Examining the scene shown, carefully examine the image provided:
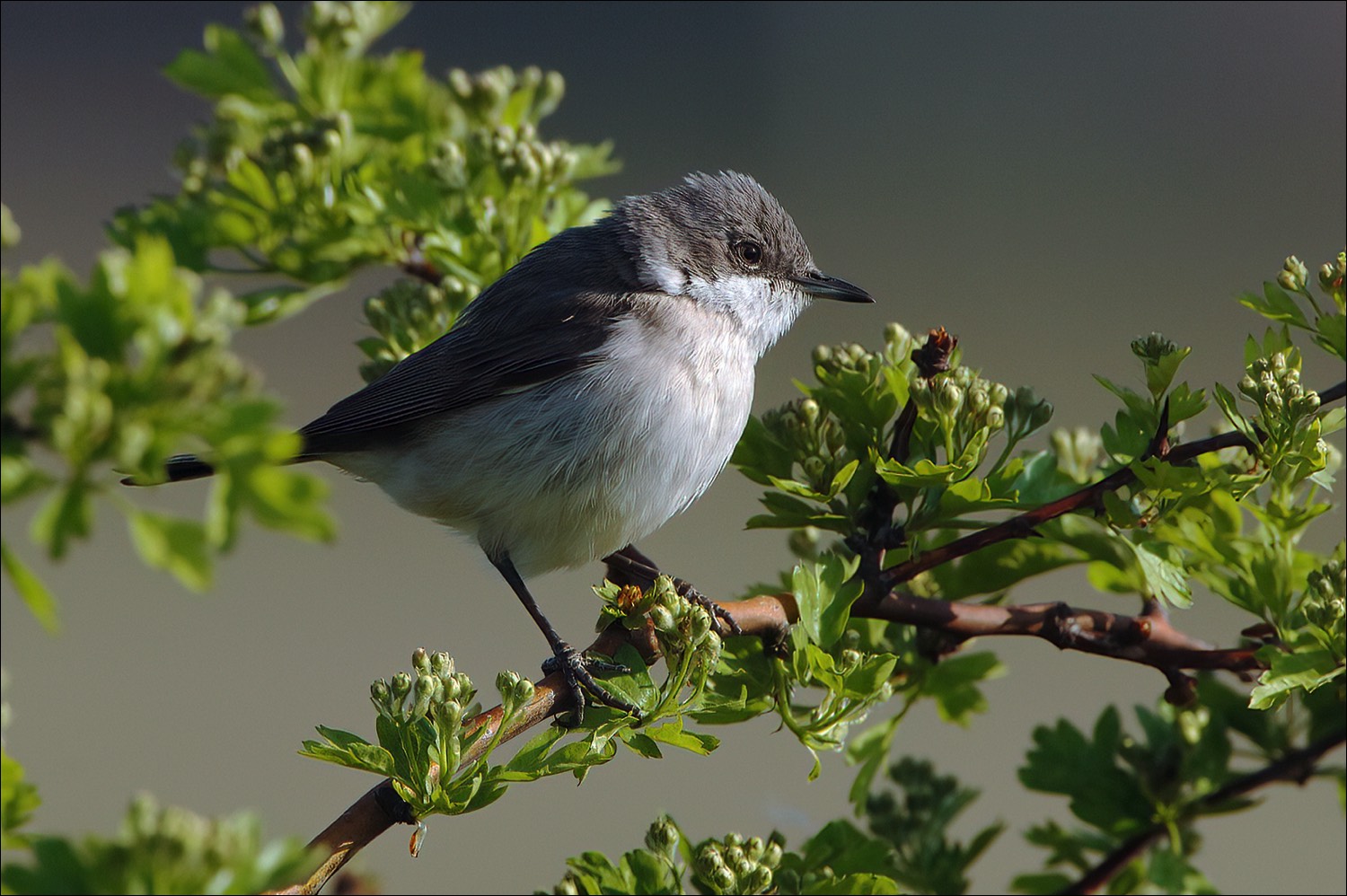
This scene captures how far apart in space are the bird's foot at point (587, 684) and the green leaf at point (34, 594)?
755 mm

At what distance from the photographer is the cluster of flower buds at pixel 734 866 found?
1409 millimetres

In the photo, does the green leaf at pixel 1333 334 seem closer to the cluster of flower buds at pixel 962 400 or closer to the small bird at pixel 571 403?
the cluster of flower buds at pixel 962 400

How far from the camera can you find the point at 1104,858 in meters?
1.88

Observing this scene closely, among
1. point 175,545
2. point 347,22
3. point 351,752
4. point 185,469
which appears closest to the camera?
point 175,545

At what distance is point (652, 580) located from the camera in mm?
2283

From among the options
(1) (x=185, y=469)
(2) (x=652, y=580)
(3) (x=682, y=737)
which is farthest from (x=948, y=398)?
(1) (x=185, y=469)

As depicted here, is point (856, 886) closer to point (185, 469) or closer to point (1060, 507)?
point (1060, 507)

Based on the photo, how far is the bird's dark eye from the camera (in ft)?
10.0

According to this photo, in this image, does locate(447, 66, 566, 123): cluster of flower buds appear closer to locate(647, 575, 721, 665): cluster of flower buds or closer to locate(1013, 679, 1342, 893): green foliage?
locate(647, 575, 721, 665): cluster of flower buds

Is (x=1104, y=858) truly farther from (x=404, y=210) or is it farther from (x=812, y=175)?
(x=812, y=175)

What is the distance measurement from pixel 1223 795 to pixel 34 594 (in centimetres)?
163

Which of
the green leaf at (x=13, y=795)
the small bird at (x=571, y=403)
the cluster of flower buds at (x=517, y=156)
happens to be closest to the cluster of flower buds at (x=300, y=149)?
the cluster of flower buds at (x=517, y=156)

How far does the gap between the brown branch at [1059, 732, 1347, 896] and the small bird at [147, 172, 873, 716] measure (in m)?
1.06

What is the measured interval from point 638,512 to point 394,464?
598 millimetres
